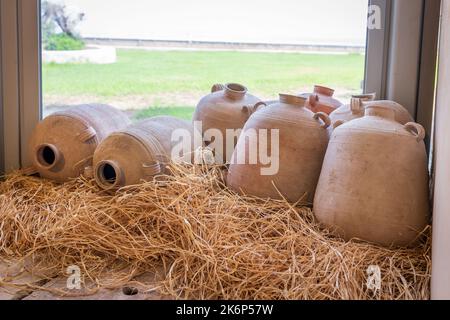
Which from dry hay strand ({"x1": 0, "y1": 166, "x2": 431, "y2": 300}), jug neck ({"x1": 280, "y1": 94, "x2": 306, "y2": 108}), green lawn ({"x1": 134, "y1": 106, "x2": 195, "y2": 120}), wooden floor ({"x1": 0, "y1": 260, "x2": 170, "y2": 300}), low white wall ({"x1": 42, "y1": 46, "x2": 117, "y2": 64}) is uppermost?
low white wall ({"x1": 42, "y1": 46, "x2": 117, "y2": 64})

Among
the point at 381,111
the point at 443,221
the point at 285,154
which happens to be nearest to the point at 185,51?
the point at 285,154

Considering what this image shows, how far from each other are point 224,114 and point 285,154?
504mm

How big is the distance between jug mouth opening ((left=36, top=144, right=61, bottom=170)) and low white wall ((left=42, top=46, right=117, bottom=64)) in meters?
0.58

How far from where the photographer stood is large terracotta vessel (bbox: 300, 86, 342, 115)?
2.57 meters

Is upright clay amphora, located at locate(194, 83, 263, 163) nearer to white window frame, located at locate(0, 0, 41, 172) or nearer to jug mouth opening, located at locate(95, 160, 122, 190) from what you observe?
jug mouth opening, located at locate(95, 160, 122, 190)

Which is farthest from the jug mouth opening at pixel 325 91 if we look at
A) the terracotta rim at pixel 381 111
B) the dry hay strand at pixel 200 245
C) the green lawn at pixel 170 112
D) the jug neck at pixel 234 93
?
the green lawn at pixel 170 112

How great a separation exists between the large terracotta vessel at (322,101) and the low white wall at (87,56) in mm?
1165

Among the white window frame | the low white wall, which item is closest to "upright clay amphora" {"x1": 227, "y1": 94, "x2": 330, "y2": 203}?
the low white wall

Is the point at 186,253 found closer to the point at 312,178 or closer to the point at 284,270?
the point at 284,270

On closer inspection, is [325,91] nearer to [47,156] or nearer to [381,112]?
[381,112]

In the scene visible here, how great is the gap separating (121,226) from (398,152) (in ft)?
3.39

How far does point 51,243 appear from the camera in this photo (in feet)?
6.84

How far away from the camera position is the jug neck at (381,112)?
2111mm

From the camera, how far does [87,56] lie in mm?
3172
